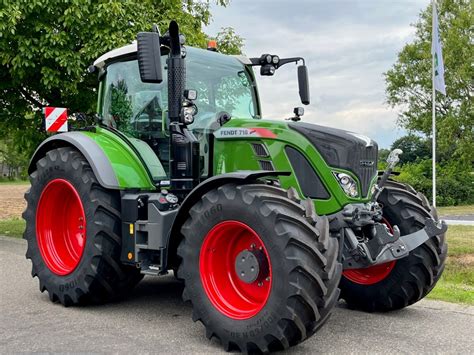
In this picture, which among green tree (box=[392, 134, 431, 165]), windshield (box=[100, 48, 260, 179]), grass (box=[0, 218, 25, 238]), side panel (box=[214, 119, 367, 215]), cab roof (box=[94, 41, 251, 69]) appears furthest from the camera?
green tree (box=[392, 134, 431, 165])

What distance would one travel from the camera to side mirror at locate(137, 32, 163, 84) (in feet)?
15.8

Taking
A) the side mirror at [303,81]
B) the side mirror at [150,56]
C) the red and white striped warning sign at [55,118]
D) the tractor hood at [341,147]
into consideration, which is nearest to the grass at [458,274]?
the tractor hood at [341,147]

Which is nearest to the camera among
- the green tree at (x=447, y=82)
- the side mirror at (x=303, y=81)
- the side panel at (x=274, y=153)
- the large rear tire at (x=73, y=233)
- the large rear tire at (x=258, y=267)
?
the large rear tire at (x=258, y=267)

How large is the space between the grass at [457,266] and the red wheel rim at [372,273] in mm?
964

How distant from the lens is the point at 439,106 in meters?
33.2

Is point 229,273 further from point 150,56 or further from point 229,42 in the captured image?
point 229,42

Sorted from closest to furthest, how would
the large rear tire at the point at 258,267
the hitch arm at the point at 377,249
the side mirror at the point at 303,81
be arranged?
the large rear tire at the point at 258,267, the hitch arm at the point at 377,249, the side mirror at the point at 303,81

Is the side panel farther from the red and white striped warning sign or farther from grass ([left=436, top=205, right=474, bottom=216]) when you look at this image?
grass ([left=436, top=205, right=474, bottom=216])

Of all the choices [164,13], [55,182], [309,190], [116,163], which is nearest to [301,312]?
[309,190]

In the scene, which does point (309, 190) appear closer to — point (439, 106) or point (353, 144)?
point (353, 144)

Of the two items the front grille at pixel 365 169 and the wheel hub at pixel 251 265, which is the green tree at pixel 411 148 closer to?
the front grille at pixel 365 169

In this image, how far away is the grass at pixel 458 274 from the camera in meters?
6.25

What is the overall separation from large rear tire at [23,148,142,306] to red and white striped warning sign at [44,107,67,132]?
360 centimetres

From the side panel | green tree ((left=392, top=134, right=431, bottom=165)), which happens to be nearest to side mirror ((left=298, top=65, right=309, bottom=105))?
the side panel
